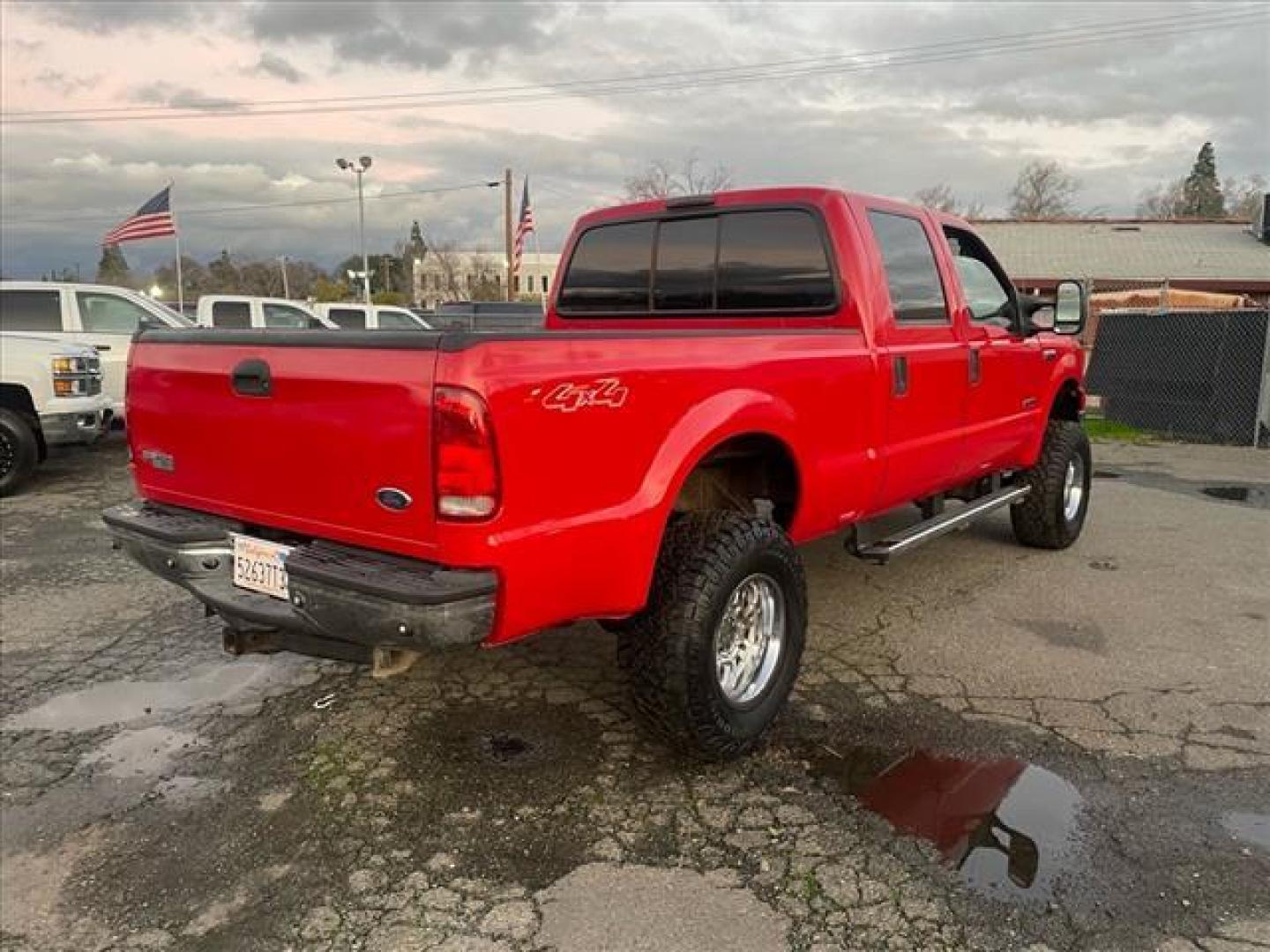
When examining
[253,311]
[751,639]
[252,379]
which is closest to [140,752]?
A: [252,379]

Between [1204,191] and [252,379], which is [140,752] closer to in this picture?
[252,379]

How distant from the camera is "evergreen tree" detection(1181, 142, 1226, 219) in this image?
74062mm

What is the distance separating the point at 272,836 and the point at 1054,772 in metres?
2.62

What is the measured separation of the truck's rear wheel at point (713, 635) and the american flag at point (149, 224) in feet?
64.0

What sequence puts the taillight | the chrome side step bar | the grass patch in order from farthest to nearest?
1. the grass patch
2. the chrome side step bar
3. the taillight

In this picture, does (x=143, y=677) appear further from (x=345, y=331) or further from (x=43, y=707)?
(x=345, y=331)

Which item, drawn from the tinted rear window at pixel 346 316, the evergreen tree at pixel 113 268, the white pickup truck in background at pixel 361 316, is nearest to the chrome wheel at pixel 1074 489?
the white pickup truck in background at pixel 361 316

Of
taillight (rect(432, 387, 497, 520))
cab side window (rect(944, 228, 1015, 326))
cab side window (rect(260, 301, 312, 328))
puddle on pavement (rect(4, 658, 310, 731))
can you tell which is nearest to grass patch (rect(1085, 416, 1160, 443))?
cab side window (rect(944, 228, 1015, 326))

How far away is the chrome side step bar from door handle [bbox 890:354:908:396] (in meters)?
0.69

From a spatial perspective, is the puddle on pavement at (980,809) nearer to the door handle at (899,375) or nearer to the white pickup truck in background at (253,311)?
the door handle at (899,375)

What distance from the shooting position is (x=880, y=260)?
436 cm

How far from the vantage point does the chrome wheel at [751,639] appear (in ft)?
11.7

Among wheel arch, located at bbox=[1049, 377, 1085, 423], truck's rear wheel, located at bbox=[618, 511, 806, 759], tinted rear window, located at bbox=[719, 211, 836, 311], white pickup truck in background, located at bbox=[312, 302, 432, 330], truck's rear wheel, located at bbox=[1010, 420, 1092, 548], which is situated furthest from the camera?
white pickup truck in background, located at bbox=[312, 302, 432, 330]

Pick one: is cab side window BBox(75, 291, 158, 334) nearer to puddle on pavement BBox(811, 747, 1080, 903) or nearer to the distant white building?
puddle on pavement BBox(811, 747, 1080, 903)
